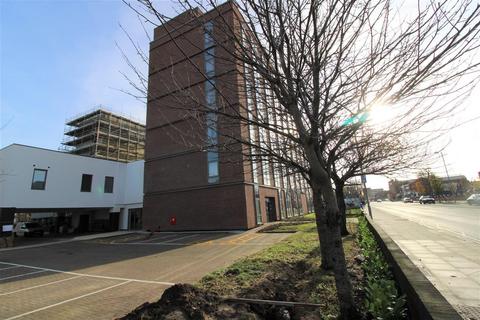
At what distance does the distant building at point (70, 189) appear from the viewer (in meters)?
26.5

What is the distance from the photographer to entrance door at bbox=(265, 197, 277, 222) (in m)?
31.1

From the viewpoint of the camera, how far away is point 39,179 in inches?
1118

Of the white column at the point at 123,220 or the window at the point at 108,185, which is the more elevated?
the window at the point at 108,185

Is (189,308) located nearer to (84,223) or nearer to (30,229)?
(30,229)

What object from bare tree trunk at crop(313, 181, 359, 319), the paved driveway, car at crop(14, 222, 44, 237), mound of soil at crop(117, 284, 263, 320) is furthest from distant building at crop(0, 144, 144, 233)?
bare tree trunk at crop(313, 181, 359, 319)

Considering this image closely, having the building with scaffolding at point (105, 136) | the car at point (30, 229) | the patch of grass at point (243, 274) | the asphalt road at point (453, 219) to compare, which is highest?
the building with scaffolding at point (105, 136)

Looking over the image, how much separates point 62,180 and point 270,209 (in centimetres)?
2153

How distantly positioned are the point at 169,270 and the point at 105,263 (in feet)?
14.5

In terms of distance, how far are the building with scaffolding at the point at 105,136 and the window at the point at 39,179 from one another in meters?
26.7

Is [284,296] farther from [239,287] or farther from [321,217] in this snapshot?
[321,217]

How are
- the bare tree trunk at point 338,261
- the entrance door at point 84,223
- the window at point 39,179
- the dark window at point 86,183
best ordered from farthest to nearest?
1. the entrance door at point 84,223
2. the dark window at point 86,183
3. the window at point 39,179
4. the bare tree trunk at point 338,261

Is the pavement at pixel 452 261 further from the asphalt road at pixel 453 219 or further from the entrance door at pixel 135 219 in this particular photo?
the entrance door at pixel 135 219

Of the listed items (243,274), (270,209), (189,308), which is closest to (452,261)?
(243,274)

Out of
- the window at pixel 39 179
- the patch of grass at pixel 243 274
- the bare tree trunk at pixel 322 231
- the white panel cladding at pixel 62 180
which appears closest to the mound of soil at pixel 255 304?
the patch of grass at pixel 243 274
